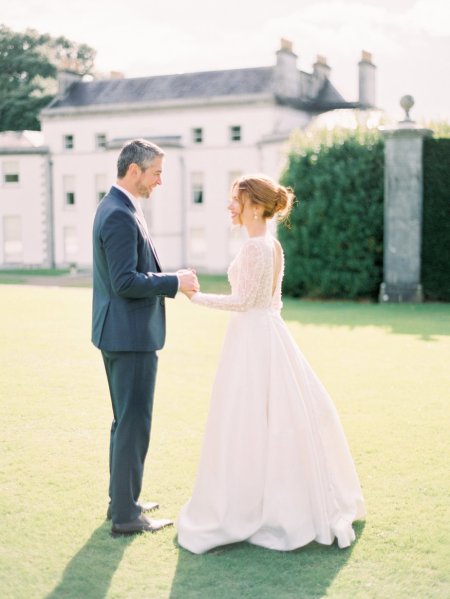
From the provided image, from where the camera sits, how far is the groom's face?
15.3ft

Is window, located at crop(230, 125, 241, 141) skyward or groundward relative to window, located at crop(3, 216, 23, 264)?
skyward

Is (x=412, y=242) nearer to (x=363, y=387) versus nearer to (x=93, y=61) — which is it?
(x=363, y=387)

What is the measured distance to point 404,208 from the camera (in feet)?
69.0

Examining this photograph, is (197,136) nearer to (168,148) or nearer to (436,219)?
(168,148)

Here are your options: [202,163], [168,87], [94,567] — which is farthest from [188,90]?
[94,567]

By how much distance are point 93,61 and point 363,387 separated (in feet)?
226

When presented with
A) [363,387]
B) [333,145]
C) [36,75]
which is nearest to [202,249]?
[333,145]

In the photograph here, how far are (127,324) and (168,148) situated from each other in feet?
127

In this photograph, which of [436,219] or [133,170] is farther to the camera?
[436,219]

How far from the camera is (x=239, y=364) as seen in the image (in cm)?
473

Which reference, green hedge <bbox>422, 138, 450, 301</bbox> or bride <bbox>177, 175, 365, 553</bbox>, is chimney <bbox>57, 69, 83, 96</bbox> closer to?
green hedge <bbox>422, 138, 450, 301</bbox>

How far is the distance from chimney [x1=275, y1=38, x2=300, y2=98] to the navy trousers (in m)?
37.9

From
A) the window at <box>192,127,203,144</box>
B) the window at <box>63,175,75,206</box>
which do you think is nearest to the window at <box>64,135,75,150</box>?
the window at <box>63,175,75,206</box>

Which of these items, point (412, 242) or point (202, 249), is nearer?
point (412, 242)
